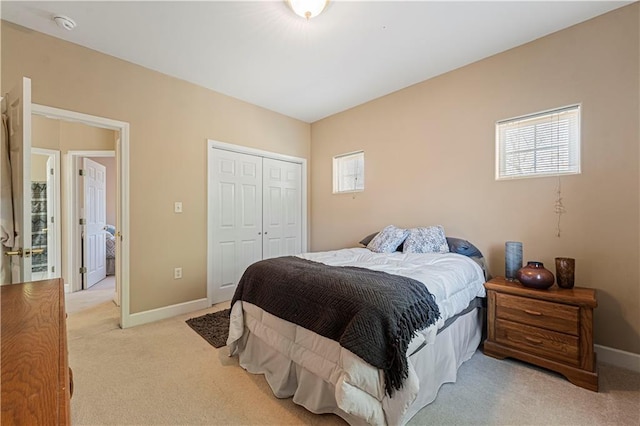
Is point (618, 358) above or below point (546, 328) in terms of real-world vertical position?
below

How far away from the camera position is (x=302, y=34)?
7.66 ft

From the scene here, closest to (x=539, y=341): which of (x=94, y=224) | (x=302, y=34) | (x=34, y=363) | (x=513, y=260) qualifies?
(x=513, y=260)

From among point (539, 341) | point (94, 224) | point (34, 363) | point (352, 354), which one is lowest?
point (539, 341)

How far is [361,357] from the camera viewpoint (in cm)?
128

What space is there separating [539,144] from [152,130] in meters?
3.80

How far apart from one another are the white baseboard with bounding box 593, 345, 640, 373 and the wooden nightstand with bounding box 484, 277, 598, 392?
48 centimetres

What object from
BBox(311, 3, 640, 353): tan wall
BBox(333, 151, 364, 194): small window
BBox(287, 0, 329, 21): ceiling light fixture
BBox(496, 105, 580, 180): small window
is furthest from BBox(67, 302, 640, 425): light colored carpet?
BBox(287, 0, 329, 21): ceiling light fixture

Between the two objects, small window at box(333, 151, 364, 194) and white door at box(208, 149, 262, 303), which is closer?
white door at box(208, 149, 262, 303)

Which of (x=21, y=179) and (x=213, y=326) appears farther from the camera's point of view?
(x=213, y=326)

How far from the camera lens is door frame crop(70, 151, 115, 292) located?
12.6 ft

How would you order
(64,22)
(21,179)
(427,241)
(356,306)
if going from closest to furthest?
(356,306)
(21,179)
(64,22)
(427,241)

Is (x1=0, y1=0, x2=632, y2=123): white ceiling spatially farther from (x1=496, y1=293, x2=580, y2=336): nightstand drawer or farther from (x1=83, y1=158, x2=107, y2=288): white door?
(x1=83, y1=158, x2=107, y2=288): white door

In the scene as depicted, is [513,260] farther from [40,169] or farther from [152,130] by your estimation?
[40,169]

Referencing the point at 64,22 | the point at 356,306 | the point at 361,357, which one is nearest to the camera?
the point at 361,357
